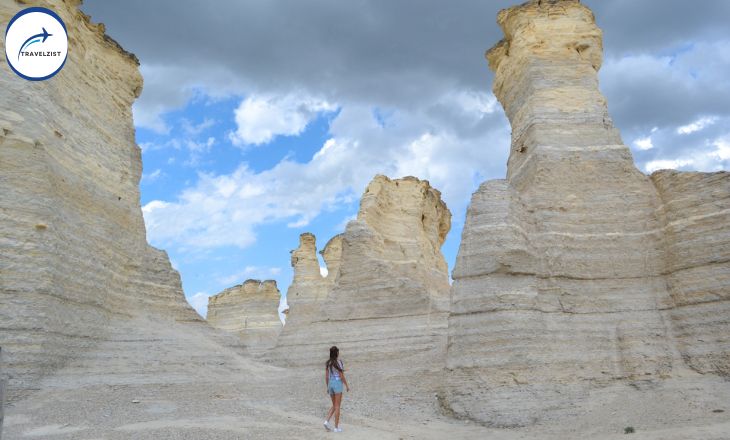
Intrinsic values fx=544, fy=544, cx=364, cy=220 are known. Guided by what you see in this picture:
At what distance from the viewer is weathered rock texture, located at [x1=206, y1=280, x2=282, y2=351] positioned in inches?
1607

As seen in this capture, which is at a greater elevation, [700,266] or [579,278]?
[700,266]


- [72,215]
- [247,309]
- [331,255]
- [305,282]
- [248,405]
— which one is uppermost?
[331,255]

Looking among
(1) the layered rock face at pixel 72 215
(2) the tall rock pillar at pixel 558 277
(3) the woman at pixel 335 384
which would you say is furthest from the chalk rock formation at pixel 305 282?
(3) the woman at pixel 335 384

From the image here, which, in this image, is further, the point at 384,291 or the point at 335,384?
the point at 384,291

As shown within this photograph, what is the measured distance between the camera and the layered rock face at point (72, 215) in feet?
38.8

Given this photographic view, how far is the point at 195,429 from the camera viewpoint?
30.2 feet

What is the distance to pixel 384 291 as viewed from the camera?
70.3ft

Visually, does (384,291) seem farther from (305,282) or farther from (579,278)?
(305,282)

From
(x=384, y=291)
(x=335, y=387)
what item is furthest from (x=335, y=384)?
(x=384, y=291)

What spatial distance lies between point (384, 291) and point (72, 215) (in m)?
11.4

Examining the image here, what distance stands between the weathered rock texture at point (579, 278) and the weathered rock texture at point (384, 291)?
18.0 feet

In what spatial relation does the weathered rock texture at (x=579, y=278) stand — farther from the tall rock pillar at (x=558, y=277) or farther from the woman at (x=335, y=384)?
the woman at (x=335, y=384)

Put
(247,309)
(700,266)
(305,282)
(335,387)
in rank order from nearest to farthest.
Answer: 1. (335,387)
2. (700,266)
3. (305,282)
4. (247,309)

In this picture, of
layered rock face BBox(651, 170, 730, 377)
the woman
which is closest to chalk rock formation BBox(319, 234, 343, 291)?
layered rock face BBox(651, 170, 730, 377)
